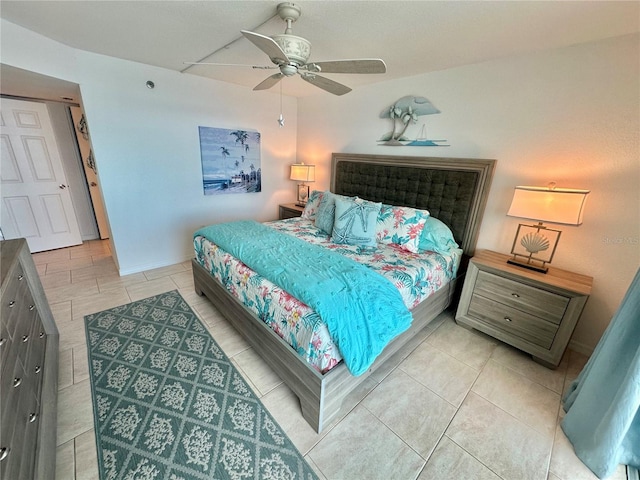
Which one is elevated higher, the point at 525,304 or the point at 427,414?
the point at 525,304

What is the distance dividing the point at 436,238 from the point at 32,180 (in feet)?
17.5

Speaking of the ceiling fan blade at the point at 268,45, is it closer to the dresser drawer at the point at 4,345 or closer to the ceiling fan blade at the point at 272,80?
the ceiling fan blade at the point at 272,80

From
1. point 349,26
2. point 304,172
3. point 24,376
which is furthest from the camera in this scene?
point 304,172

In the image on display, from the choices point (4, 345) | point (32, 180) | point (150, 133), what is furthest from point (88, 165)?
point (4, 345)

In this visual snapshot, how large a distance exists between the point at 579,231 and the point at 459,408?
5.60 feet

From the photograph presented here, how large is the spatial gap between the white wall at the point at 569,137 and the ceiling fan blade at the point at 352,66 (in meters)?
1.34

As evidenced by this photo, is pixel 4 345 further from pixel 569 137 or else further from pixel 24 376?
pixel 569 137

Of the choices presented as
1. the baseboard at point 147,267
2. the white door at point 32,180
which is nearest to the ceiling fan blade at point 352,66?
the baseboard at point 147,267

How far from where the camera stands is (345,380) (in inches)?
60.7

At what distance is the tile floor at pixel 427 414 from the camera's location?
4.43ft

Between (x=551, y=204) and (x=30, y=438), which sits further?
(x=551, y=204)

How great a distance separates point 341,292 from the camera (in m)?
1.56

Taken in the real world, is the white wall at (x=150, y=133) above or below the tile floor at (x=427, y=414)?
above

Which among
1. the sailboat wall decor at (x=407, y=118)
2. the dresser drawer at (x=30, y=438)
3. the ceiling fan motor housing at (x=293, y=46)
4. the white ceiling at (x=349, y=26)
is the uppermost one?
the white ceiling at (x=349, y=26)
